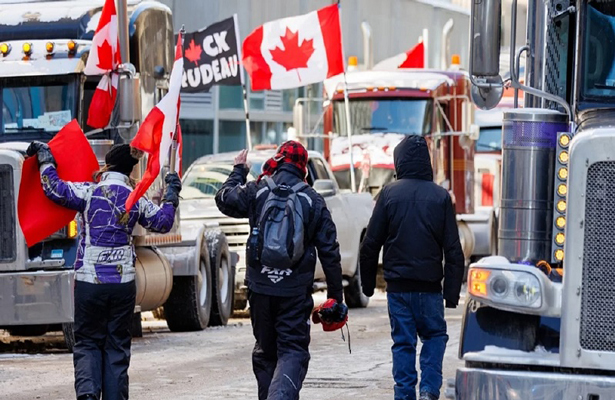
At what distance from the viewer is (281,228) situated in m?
9.79

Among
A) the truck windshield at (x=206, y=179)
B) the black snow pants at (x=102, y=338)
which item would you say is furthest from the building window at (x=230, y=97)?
the black snow pants at (x=102, y=338)

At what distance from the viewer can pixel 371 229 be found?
1095cm

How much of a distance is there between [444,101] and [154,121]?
53.2 ft

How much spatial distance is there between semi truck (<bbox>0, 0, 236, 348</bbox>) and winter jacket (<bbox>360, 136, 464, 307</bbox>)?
5.05 metres

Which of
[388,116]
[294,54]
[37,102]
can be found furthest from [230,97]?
[37,102]

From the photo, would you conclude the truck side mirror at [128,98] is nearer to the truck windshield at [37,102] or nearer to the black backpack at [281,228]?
the truck windshield at [37,102]

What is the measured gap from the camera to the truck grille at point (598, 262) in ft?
25.2

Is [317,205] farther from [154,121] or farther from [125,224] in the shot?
[154,121]

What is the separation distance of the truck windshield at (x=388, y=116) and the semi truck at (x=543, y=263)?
1776 cm

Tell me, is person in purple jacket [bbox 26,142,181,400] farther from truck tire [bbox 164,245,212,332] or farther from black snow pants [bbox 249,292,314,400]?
truck tire [bbox 164,245,212,332]

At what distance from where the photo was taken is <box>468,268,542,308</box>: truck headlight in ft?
25.4

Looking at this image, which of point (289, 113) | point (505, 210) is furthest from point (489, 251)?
point (505, 210)

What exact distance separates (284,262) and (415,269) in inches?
53.7

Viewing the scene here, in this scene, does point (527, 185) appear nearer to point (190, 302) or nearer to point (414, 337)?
point (414, 337)
